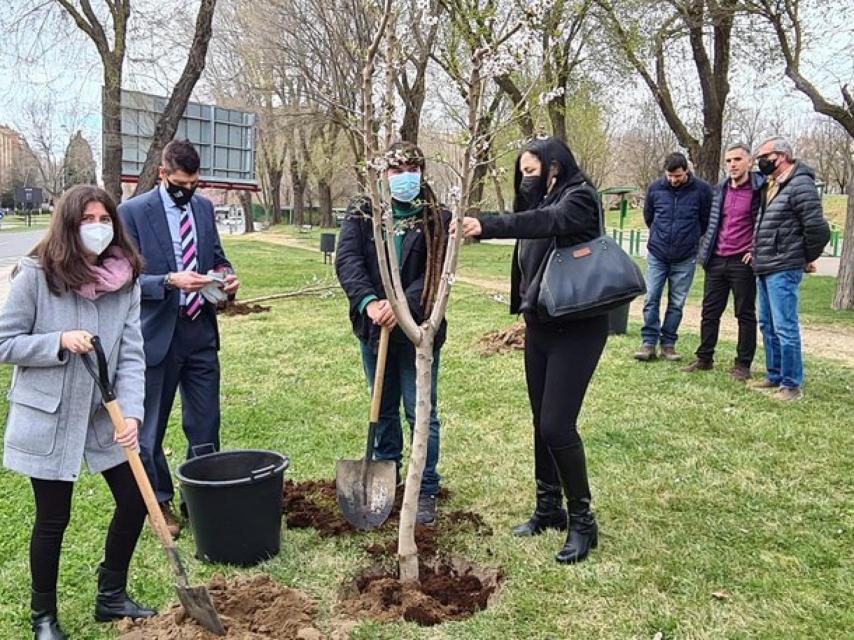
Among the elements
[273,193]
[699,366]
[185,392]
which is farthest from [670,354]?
[273,193]

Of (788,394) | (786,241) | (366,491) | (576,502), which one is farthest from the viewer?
(788,394)

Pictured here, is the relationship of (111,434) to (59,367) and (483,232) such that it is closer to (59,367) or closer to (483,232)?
(59,367)

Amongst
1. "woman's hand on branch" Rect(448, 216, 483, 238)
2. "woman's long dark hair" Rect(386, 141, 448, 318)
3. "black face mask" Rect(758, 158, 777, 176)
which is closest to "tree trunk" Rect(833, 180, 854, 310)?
"black face mask" Rect(758, 158, 777, 176)

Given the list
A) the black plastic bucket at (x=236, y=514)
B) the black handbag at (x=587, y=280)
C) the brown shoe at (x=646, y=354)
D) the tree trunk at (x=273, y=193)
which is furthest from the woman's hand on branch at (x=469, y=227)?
the tree trunk at (x=273, y=193)

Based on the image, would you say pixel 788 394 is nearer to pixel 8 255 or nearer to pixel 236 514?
pixel 236 514

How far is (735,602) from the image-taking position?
128 inches

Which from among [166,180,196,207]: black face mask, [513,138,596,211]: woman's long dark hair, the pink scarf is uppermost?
[513,138,596,211]: woman's long dark hair

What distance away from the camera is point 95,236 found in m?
2.98

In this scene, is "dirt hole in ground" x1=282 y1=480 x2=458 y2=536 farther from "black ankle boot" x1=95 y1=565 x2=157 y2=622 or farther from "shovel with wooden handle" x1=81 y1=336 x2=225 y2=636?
"shovel with wooden handle" x1=81 y1=336 x2=225 y2=636

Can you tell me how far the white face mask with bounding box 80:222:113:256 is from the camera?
2969 millimetres

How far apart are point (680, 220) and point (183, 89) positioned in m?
8.45

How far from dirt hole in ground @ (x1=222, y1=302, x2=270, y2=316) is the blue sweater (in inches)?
276

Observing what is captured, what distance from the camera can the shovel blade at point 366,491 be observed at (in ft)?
13.3

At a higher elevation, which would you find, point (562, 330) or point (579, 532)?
point (562, 330)
